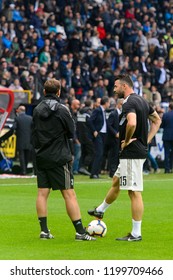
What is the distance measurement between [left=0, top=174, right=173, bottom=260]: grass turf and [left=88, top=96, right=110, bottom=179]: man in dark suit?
3.44 metres

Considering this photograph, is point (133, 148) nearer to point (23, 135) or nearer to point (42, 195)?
point (42, 195)

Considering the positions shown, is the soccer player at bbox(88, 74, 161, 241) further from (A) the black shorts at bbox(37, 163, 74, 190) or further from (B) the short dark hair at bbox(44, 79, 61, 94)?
(B) the short dark hair at bbox(44, 79, 61, 94)

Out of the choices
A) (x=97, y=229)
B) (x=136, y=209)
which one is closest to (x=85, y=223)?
(x=97, y=229)

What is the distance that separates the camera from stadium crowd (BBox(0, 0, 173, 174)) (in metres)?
36.4

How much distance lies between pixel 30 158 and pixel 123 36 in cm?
1386

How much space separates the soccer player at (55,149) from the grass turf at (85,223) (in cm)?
57

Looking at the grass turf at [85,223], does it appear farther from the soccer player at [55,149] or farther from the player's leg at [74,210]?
the soccer player at [55,149]

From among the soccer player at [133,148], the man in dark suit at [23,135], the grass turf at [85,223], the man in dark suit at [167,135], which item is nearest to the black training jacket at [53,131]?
the soccer player at [133,148]

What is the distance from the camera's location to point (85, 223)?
16672 millimetres

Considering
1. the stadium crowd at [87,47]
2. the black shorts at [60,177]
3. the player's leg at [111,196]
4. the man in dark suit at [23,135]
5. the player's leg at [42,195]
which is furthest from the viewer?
the stadium crowd at [87,47]

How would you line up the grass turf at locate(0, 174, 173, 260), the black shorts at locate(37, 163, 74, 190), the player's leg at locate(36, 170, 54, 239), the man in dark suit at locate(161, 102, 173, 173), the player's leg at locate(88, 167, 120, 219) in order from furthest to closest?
the man in dark suit at locate(161, 102, 173, 173), the player's leg at locate(88, 167, 120, 219), the player's leg at locate(36, 170, 54, 239), the black shorts at locate(37, 163, 74, 190), the grass turf at locate(0, 174, 173, 260)

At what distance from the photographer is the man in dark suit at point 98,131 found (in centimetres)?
2847

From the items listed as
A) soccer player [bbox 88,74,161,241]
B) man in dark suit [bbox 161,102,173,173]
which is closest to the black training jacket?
soccer player [bbox 88,74,161,241]
